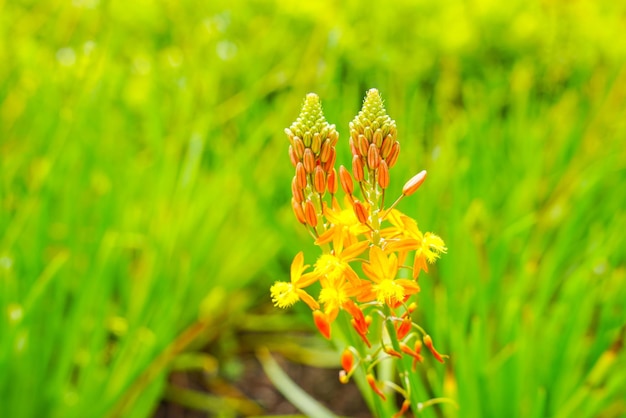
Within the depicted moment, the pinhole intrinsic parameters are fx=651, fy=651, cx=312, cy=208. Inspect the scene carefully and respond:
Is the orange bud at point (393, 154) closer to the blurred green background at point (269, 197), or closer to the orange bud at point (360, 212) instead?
the orange bud at point (360, 212)

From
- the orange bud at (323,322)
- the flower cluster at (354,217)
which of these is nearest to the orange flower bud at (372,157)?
the flower cluster at (354,217)

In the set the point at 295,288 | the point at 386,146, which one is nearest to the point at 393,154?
the point at 386,146

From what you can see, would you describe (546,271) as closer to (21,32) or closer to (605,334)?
(605,334)

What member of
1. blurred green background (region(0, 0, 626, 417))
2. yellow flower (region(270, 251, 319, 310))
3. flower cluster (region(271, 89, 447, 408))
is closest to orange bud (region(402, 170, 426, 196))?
flower cluster (region(271, 89, 447, 408))

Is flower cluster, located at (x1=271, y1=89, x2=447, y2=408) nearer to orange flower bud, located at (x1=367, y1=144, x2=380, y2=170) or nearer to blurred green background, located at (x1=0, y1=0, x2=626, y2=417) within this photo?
orange flower bud, located at (x1=367, y1=144, x2=380, y2=170)

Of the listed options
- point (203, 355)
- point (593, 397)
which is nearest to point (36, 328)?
point (203, 355)

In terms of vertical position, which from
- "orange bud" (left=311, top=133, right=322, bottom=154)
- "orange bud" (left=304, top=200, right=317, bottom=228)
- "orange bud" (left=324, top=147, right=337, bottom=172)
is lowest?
"orange bud" (left=304, top=200, right=317, bottom=228)
